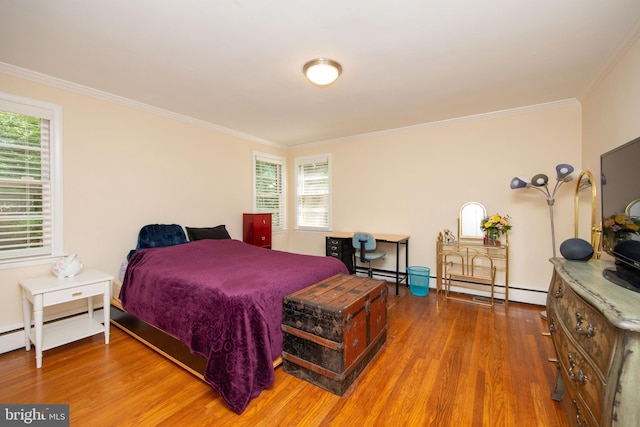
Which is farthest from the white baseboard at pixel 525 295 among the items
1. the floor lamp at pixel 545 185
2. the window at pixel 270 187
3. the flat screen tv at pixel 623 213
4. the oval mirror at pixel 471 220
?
the window at pixel 270 187

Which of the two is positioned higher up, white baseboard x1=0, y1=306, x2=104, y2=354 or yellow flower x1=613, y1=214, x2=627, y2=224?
yellow flower x1=613, y1=214, x2=627, y2=224

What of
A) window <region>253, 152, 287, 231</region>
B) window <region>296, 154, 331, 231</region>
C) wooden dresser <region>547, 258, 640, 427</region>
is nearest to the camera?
wooden dresser <region>547, 258, 640, 427</region>

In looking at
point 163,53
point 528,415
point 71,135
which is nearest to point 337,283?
point 528,415

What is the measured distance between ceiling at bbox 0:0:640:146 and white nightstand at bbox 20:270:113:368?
1931 millimetres

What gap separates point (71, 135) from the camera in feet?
9.19

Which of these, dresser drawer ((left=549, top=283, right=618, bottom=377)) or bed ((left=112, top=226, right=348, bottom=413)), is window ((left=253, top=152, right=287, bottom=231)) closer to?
bed ((left=112, top=226, right=348, bottom=413))

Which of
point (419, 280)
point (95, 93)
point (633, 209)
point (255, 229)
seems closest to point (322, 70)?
point (633, 209)

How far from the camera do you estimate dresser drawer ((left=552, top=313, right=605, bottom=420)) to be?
3.52ft

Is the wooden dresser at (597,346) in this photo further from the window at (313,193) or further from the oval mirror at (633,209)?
the window at (313,193)

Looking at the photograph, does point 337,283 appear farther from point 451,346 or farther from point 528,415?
point 528,415

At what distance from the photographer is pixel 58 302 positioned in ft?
7.52

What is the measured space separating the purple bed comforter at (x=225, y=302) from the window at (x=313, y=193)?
2.38 m

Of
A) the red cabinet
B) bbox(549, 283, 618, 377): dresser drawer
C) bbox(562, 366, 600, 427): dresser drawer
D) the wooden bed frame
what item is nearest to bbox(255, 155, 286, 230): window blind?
the red cabinet

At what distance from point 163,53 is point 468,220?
399 cm
